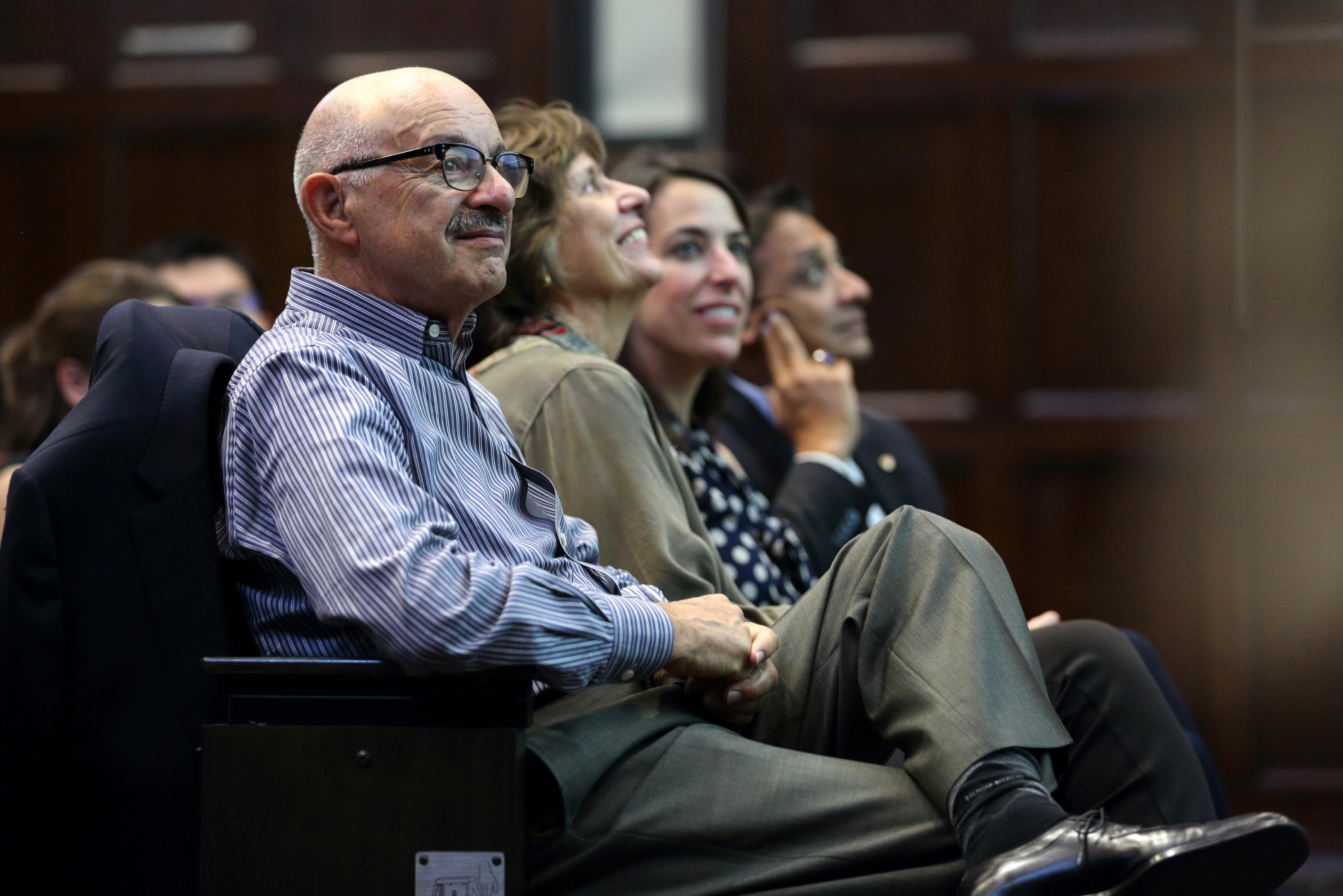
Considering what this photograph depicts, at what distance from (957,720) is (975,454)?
2.08m

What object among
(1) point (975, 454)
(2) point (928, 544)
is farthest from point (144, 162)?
(2) point (928, 544)

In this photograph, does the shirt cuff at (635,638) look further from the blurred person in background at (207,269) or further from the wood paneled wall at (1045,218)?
the wood paneled wall at (1045,218)

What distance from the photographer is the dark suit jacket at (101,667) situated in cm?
121

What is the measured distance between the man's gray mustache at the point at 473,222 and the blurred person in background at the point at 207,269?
171 cm

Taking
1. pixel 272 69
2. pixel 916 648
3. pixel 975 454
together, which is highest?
pixel 272 69

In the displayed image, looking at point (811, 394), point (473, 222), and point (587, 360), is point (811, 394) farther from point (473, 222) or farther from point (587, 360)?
point (473, 222)

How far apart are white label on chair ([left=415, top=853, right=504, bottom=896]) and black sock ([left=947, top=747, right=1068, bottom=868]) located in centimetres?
41

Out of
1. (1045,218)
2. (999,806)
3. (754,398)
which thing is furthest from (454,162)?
(1045,218)

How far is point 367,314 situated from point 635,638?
43cm

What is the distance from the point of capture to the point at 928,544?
4.61 feet

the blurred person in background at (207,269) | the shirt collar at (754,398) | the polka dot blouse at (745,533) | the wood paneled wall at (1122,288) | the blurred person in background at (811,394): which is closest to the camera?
the polka dot blouse at (745,533)

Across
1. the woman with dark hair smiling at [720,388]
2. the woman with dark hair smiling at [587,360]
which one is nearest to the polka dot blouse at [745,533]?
the woman with dark hair smiling at [720,388]

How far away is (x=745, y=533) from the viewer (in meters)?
2.03

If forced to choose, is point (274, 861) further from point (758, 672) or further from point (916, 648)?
point (916, 648)
